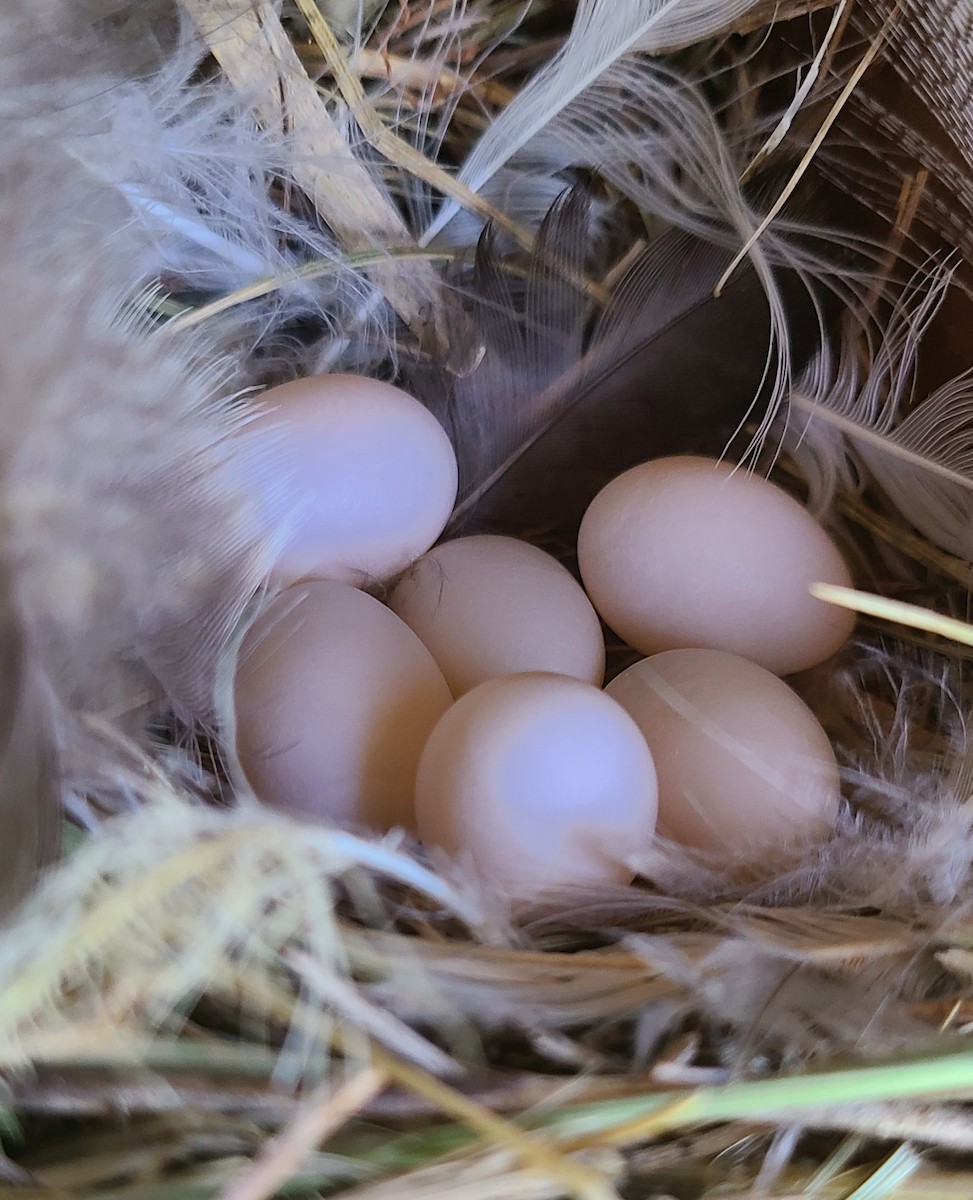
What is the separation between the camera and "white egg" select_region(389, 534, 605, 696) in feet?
2.09

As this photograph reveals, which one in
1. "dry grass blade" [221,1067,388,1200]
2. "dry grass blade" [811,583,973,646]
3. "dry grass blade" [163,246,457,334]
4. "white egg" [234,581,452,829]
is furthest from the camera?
"dry grass blade" [163,246,457,334]

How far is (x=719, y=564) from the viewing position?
67 cm

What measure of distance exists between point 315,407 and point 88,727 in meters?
0.25

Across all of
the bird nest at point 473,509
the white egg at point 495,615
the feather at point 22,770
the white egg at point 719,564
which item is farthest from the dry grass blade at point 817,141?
the feather at point 22,770

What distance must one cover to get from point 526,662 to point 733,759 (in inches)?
5.3

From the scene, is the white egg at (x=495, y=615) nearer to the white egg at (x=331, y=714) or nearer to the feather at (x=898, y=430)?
the white egg at (x=331, y=714)

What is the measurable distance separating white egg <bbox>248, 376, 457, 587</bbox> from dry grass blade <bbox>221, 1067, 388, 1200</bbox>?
32 centimetres

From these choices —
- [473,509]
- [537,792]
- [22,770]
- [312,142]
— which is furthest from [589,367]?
[22,770]

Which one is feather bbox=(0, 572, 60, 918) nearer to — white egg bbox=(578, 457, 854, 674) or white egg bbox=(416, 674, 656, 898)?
white egg bbox=(416, 674, 656, 898)

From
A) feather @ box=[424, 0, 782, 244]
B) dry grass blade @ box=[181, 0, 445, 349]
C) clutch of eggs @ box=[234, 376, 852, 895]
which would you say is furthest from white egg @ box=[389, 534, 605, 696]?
feather @ box=[424, 0, 782, 244]

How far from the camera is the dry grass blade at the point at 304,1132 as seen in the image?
322mm

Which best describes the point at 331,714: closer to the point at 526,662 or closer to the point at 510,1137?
the point at 526,662

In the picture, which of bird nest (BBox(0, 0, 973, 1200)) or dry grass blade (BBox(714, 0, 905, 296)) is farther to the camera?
dry grass blade (BBox(714, 0, 905, 296))

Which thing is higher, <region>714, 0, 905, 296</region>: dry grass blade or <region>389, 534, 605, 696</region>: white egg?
<region>714, 0, 905, 296</region>: dry grass blade
